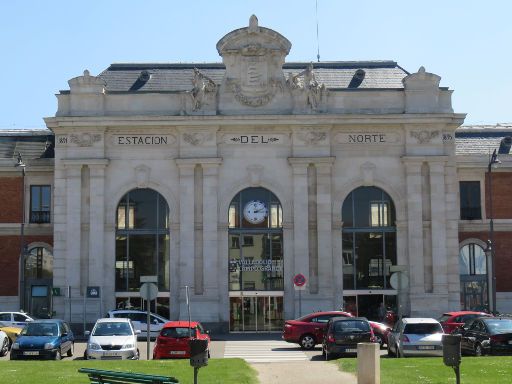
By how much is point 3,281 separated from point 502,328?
31.4 m

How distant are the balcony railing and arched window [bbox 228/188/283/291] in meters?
11.3

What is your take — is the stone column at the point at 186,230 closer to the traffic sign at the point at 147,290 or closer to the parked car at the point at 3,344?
the parked car at the point at 3,344

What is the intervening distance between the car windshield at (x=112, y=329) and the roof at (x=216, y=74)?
20.5 m

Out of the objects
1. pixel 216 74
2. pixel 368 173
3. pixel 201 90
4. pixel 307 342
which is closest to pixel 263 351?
pixel 307 342

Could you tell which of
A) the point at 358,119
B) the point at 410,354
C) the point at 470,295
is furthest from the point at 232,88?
the point at 410,354

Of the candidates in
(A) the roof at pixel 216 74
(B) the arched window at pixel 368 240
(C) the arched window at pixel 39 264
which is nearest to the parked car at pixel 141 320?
(C) the arched window at pixel 39 264

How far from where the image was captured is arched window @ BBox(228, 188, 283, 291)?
47094mm

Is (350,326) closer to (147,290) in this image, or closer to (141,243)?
(147,290)

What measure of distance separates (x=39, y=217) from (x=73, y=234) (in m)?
5.37

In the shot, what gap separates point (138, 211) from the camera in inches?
1866

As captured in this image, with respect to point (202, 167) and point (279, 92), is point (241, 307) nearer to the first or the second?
→ point (202, 167)

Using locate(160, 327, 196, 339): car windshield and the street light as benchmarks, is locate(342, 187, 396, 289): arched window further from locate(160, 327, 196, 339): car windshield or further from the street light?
locate(160, 327, 196, 339): car windshield

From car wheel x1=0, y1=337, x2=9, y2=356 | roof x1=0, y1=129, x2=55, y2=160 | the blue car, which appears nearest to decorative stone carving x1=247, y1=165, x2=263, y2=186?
roof x1=0, y1=129, x2=55, y2=160

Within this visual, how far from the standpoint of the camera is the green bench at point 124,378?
57.5 feet
